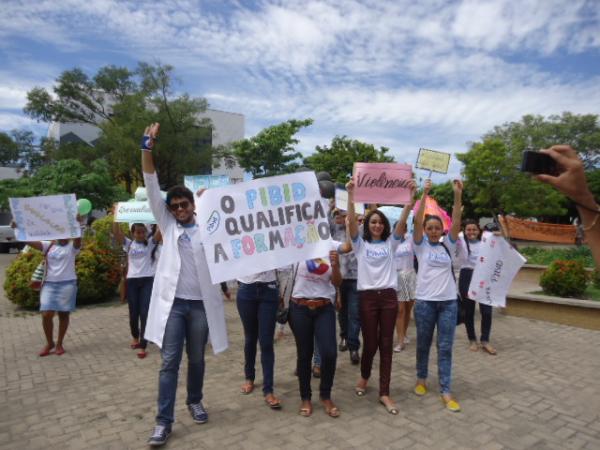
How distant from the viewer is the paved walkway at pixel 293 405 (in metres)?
3.77

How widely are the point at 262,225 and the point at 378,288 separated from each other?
1.29m

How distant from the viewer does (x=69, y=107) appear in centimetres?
3341

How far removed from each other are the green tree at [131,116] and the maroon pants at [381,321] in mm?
24677

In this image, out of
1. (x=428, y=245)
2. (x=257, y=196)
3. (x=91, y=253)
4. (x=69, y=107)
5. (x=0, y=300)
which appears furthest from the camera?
(x=69, y=107)

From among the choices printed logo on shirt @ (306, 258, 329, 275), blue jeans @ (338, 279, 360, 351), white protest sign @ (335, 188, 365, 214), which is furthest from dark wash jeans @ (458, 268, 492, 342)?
printed logo on shirt @ (306, 258, 329, 275)

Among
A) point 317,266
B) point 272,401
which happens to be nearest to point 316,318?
point 317,266

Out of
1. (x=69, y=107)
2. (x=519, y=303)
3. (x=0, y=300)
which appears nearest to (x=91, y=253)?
(x=0, y=300)

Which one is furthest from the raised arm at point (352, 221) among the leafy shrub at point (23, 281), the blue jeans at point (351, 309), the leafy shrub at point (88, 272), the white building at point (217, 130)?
the white building at point (217, 130)

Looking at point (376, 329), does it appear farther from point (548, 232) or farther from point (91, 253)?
point (548, 232)

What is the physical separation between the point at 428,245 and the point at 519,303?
17.3 feet

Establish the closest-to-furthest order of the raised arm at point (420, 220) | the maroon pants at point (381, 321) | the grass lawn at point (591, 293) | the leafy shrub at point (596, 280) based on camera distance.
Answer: the maroon pants at point (381, 321) → the raised arm at point (420, 220) → the grass lawn at point (591, 293) → the leafy shrub at point (596, 280)

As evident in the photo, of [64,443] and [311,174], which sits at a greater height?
[311,174]

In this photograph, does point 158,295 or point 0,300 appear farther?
point 0,300

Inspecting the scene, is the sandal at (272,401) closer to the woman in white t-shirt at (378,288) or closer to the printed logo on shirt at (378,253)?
the woman in white t-shirt at (378,288)
